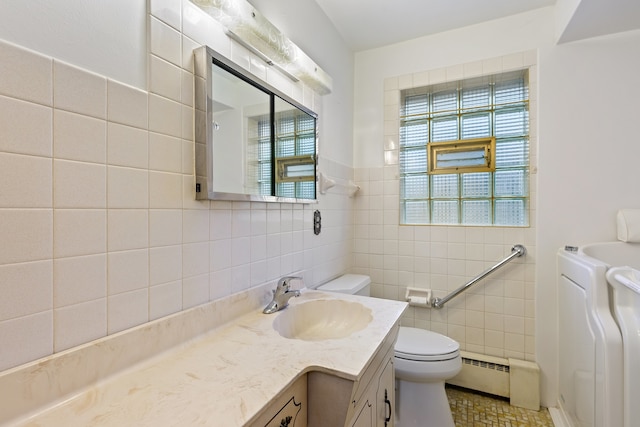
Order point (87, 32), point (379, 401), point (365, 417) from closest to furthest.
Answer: point (87, 32), point (365, 417), point (379, 401)

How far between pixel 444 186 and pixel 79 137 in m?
2.01

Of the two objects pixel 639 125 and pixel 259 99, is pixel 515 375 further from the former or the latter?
pixel 259 99

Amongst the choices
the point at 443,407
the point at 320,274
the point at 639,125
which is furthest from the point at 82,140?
the point at 639,125

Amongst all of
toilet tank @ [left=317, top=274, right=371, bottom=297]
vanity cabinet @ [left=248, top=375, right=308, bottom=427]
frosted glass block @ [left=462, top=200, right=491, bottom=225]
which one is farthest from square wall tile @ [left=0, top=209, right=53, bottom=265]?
frosted glass block @ [left=462, top=200, right=491, bottom=225]

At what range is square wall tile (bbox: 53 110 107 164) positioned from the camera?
652 millimetres

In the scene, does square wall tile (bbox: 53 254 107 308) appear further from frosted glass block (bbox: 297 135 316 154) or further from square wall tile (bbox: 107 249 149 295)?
frosted glass block (bbox: 297 135 316 154)

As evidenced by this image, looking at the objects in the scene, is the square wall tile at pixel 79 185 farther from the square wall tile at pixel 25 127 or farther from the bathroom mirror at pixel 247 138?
the bathroom mirror at pixel 247 138

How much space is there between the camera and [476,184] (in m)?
2.03

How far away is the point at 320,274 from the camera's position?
1.79m

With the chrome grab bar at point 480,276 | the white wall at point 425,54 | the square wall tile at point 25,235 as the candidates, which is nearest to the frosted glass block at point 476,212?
the chrome grab bar at point 480,276

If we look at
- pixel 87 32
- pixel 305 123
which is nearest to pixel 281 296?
pixel 305 123

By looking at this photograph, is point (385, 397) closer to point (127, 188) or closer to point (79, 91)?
point (127, 188)

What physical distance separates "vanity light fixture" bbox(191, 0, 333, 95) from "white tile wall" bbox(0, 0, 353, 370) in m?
0.05

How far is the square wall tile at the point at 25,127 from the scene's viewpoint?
58 centimetres
